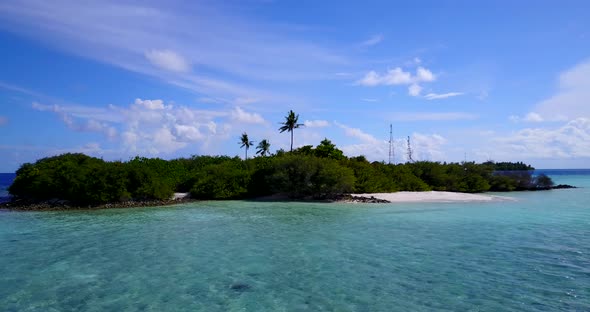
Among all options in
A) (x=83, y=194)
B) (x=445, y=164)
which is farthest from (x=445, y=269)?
(x=445, y=164)

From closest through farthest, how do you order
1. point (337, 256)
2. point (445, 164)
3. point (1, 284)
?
point (1, 284) → point (337, 256) → point (445, 164)

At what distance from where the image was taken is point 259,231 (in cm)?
2188

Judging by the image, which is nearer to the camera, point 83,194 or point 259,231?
point 259,231

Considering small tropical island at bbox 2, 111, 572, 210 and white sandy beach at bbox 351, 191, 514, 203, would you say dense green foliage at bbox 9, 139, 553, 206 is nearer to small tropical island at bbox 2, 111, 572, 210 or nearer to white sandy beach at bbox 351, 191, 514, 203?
small tropical island at bbox 2, 111, 572, 210

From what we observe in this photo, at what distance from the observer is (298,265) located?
1420 centimetres

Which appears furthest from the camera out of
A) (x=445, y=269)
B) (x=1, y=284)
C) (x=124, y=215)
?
(x=124, y=215)

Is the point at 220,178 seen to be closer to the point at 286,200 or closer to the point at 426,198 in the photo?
the point at 286,200

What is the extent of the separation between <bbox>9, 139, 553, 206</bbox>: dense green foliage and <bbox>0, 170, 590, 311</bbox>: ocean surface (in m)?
12.0

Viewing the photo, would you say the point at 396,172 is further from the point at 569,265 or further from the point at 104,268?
the point at 104,268

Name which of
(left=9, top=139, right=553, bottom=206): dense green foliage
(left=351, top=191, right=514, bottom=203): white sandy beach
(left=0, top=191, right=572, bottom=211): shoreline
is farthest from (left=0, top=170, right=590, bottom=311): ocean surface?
(left=351, top=191, right=514, bottom=203): white sandy beach

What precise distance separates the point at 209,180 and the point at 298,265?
104 feet

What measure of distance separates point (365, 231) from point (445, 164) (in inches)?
1803

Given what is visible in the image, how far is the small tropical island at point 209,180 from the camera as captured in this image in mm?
37406

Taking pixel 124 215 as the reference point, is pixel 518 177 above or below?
above
